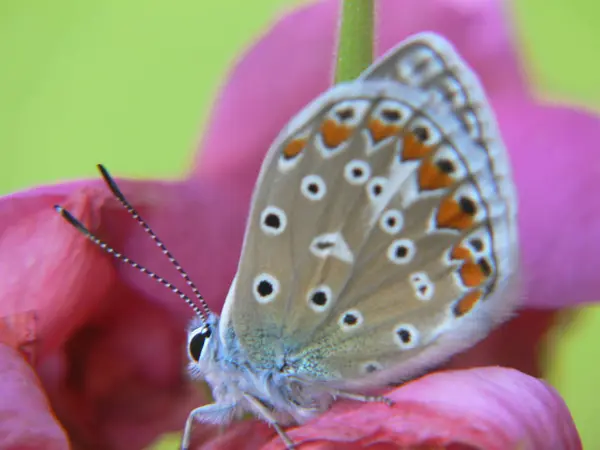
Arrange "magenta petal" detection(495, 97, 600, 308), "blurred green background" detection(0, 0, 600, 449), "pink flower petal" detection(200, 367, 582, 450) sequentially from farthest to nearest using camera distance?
"blurred green background" detection(0, 0, 600, 449), "magenta petal" detection(495, 97, 600, 308), "pink flower petal" detection(200, 367, 582, 450)

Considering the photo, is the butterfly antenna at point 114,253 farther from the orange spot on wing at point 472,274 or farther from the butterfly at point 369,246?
the orange spot on wing at point 472,274

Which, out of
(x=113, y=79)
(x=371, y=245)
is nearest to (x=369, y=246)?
(x=371, y=245)

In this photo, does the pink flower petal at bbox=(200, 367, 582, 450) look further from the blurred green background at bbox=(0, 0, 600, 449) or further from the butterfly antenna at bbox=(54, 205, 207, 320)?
the blurred green background at bbox=(0, 0, 600, 449)

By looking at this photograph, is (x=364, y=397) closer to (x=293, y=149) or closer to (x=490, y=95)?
(x=293, y=149)

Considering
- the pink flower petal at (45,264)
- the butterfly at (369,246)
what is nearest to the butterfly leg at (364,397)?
the butterfly at (369,246)

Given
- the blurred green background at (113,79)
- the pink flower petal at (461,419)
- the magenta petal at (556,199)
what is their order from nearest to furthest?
1. the pink flower petal at (461,419)
2. the magenta petal at (556,199)
3. the blurred green background at (113,79)

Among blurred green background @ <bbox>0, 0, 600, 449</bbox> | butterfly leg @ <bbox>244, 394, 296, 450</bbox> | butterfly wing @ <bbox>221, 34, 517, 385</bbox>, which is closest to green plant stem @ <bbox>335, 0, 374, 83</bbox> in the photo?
butterfly wing @ <bbox>221, 34, 517, 385</bbox>

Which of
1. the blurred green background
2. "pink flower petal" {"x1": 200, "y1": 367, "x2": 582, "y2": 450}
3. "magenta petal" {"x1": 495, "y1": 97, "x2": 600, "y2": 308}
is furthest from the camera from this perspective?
the blurred green background

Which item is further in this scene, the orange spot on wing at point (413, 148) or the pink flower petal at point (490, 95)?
the pink flower petal at point (490, 95)
